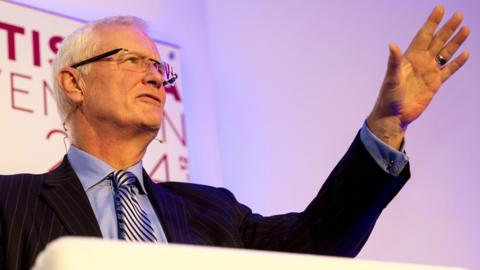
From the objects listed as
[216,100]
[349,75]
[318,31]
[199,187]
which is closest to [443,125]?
[349,75]

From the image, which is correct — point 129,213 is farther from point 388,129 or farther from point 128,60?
point 388,129

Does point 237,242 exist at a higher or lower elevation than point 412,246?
higher

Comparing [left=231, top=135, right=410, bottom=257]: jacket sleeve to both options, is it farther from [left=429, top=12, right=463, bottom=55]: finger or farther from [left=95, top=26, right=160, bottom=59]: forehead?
[left=95, top=26, right=160, bottom=59]: forehead

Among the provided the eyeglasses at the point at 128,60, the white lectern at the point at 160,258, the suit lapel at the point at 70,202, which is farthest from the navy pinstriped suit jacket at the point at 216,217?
the white lectern at the point at 160,258

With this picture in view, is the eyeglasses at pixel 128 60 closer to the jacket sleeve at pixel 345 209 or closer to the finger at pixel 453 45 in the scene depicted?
the jacket sleeve at pixel 345 209

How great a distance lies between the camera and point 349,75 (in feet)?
9.18

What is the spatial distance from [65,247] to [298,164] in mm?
2022

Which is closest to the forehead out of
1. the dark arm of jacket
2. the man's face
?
the man's face

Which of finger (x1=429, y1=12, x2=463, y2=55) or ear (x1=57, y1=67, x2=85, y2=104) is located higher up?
finger (x1=429, y1=12, x2=463, y2=55)

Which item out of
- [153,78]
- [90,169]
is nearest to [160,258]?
[90,169]

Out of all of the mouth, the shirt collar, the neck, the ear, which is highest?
the ear

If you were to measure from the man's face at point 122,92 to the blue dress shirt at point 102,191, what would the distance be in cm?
9

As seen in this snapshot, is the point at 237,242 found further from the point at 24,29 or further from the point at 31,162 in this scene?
the point at 24,29

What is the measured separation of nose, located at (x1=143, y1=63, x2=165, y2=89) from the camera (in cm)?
190
